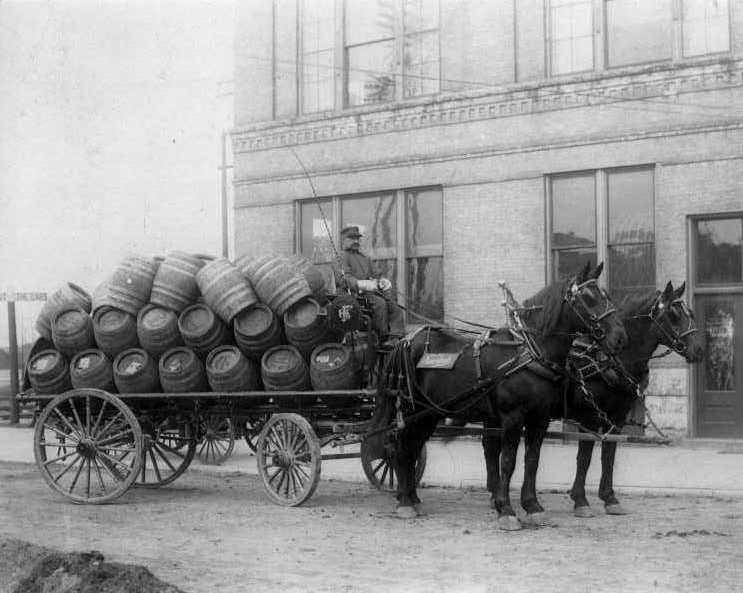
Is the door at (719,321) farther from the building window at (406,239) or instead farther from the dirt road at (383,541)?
the dirt road at (383,541)

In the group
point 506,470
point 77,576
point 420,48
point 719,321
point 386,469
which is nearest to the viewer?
point 77,576

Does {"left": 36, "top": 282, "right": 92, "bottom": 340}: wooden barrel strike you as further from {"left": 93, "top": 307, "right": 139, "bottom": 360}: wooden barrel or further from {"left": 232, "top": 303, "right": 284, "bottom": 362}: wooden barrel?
{"left": 232, "top": 303, "right": 284, "bottom": 362}: wooden barrel

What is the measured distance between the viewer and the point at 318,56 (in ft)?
63.3

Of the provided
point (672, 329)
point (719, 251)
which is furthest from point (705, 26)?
point (672, 329)

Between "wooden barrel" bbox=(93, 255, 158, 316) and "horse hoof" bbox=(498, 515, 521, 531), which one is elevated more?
"wooden barrel" bbox=(93, 255, 158, 316)

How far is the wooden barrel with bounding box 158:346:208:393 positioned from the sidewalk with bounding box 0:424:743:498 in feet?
9.82

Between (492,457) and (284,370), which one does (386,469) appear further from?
(284,370)

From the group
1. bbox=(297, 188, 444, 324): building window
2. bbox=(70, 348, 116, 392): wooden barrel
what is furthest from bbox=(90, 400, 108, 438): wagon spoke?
bbox=(297, 188, 444, 324): building window

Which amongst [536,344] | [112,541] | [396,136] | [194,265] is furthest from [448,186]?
[112,541]

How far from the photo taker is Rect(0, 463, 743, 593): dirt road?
6438 mm

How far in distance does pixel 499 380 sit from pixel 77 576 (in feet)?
13.7

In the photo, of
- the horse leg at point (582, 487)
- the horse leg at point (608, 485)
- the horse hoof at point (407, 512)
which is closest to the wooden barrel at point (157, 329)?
the horse hoof at point (407, 512)

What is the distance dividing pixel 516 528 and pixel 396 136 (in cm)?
1090

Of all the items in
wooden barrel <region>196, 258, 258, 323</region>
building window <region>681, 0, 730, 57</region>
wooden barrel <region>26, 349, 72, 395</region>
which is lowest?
wooden barrel <region>26, 349, 72, 395</region>
